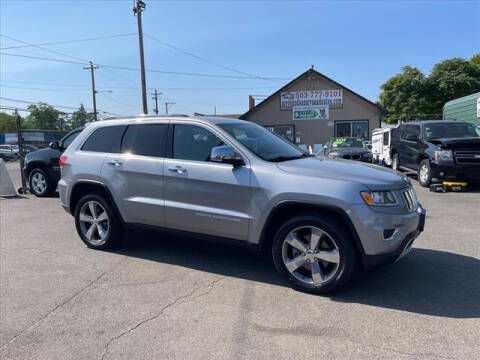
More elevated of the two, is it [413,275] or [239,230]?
[239,230]

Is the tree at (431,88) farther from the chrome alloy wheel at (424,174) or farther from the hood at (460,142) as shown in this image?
the hood at (460,142)

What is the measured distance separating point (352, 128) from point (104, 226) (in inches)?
1093

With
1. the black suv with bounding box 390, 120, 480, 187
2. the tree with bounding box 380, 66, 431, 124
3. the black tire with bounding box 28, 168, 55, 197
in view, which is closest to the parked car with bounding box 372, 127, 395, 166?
the black suv with bounding box 390, 120, 480, 187

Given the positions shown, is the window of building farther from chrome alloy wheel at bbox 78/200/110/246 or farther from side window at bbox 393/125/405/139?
chrome alloy wheel at bbox 78/200/110/246

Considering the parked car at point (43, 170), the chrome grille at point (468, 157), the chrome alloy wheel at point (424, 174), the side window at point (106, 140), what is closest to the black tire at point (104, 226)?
the side window at point (106, 140)

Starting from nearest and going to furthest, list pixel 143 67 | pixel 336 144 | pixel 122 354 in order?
pixel 122 354 < pixel 336 144 < pixel 143 67

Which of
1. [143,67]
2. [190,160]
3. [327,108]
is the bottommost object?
[190,160]

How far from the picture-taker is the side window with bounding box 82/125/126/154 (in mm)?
5301

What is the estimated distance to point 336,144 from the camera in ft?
53.5

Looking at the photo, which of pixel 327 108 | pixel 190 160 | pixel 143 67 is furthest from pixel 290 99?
pixel 190 160

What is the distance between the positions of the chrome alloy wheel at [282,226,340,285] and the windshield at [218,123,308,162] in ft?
2.96

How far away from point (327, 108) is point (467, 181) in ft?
70.8

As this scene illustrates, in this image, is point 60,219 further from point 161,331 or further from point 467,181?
point 467,181

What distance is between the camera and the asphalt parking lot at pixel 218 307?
3012mm
